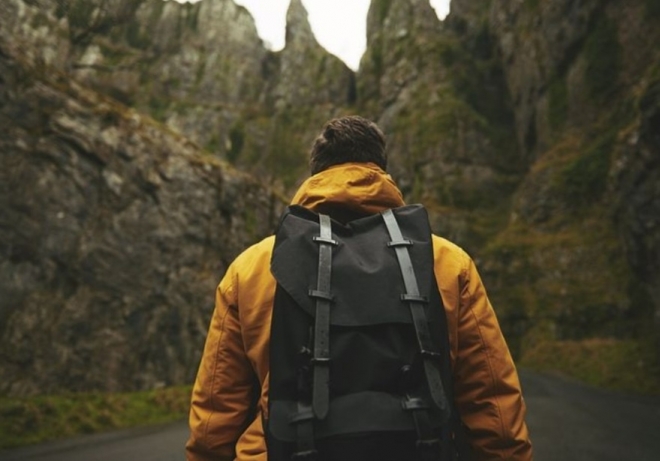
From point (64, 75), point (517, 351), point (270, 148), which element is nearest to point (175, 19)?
point (270, 148)

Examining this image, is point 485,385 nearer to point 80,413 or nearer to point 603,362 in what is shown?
point 80,413

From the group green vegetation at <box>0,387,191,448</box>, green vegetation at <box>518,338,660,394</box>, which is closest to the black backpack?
green vegetation at <box>0,387,191,448</box>

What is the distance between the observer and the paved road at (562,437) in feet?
29.9

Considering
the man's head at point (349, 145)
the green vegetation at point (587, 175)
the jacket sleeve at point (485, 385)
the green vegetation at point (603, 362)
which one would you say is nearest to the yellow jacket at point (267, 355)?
the jacket sleeve at point (485, 385)

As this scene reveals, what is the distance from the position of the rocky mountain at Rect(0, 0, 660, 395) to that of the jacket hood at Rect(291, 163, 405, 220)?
1636 centimetres

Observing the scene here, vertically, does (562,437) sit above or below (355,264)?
below

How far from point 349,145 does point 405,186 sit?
48.8 m

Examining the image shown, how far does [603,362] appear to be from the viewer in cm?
2055

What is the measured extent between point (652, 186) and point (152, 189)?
65.4 ft

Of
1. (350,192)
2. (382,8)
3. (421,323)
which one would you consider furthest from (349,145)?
(382,8)

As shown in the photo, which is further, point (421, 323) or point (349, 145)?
point (349, 145)

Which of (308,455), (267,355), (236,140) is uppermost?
(236,140)

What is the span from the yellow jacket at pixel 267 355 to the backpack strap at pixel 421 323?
0.89 ft

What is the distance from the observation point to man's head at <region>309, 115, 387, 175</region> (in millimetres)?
2689
